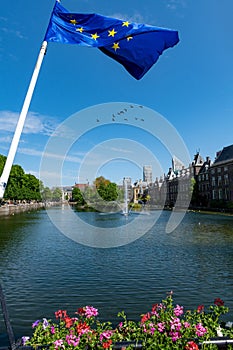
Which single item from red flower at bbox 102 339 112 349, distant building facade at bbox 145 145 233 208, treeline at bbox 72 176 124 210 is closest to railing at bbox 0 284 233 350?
red flower at bbox 102 339 112 349

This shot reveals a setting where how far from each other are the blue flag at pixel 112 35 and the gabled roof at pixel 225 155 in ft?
289

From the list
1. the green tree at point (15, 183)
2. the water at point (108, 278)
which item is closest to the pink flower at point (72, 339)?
the water at point (108, 278)

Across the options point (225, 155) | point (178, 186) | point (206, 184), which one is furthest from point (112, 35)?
point (178, 186)

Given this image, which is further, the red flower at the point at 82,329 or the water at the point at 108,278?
the water at the point at 108,278

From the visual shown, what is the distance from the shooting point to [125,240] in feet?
107

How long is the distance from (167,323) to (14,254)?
791 inches

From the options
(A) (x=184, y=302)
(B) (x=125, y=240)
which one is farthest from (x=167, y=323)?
(B) (x=125, y=240)

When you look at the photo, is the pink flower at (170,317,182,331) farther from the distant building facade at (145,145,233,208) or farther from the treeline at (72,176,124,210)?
the treeline at (72,176,124,210)

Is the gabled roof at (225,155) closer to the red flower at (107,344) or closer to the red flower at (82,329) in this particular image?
the red flower at (82,329)

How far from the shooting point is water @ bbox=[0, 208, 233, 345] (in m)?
13.5

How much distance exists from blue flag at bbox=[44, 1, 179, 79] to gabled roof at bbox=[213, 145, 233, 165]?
289 feet

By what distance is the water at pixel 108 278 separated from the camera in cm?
1346

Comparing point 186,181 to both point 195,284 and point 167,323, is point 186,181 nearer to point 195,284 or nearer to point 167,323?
point 195,284

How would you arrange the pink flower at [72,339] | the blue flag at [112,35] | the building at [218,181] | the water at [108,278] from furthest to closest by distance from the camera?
the building at [218,181] → the water at [108,278] → the blue flag at [112,35] → the pink flower at [72,339]
